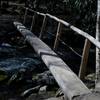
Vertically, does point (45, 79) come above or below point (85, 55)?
below

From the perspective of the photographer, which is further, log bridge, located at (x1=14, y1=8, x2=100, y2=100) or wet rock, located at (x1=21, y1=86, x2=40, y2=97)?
wet rock, located at (x1=21, y1=86, x2=40, y2=97)

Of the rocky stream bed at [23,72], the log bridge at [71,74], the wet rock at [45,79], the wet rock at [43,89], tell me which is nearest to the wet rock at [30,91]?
the rocky stream bed at [23,72]

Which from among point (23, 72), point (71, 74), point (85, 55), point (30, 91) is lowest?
point (23, 72)

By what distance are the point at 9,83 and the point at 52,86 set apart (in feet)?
3.96

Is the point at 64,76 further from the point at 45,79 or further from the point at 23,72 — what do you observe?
the point at 23,72

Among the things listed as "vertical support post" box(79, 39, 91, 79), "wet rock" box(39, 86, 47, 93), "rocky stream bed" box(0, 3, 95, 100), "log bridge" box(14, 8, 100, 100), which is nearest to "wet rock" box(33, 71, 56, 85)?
"rocky stream bed" box(0, 3, 95, 100)

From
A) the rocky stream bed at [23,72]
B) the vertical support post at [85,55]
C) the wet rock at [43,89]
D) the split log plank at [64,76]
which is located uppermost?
the vertical support post at [85,55]

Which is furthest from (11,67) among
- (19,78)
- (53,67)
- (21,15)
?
(21,15)

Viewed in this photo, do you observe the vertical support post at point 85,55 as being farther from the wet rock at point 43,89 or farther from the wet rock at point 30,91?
the wet rock at point 30,91

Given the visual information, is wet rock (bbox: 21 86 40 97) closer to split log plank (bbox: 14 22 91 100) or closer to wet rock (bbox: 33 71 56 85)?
wet rock (bbox: 33 71 56 85)

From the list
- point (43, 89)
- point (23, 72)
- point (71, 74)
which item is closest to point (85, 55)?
point (71, 74)

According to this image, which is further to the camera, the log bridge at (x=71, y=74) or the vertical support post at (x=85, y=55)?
the vertical support post at (x=85, y=55)

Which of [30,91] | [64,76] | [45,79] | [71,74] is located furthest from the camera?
[45,79]

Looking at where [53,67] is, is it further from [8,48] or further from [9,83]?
[8,48]
